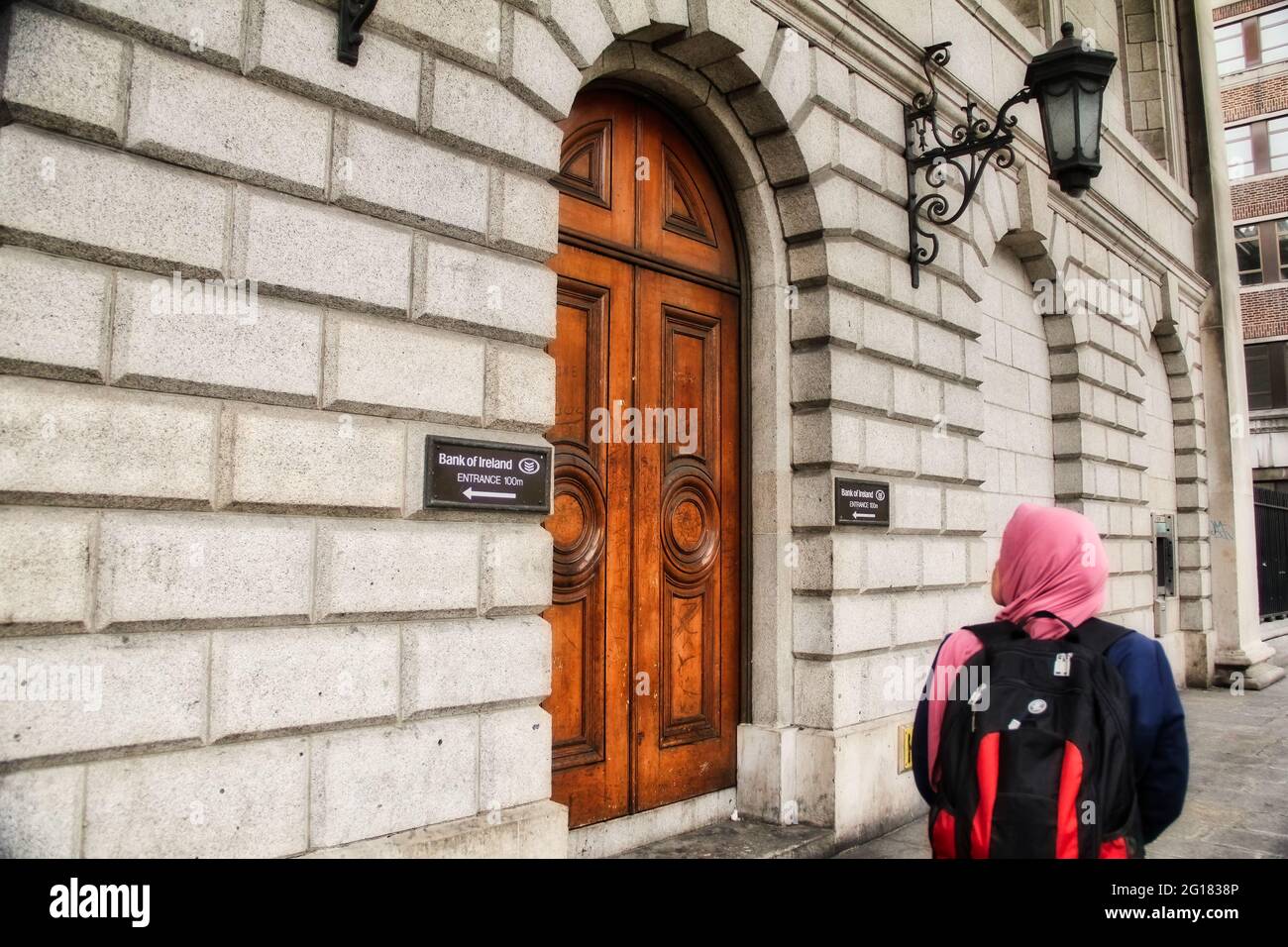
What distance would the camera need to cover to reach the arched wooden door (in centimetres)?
520

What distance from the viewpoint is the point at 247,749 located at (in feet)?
11.2

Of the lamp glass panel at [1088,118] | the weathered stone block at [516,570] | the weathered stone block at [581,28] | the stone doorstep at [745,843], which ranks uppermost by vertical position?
the lamp glass panel at [1088,118]

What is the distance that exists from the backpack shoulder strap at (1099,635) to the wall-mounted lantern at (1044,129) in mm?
4841

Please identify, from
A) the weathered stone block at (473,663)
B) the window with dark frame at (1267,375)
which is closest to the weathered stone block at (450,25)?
the weathered stone block at (473,663)

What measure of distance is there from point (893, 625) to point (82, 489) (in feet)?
16.9

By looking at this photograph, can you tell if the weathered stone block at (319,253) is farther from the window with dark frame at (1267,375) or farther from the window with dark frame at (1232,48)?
the window with dark frame at (1232,48)

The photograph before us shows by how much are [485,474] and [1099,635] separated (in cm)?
257

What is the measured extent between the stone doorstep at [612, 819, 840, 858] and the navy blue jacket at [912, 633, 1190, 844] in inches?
129

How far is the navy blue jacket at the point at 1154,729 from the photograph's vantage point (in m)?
2.43

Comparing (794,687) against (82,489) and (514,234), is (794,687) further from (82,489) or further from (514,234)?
(82,489)

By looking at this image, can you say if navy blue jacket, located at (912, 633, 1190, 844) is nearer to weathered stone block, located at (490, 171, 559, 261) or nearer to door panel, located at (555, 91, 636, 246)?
weathered stone block, located at (490, 171, 559, 261)

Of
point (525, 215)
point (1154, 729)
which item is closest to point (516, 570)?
point (525, 215)
